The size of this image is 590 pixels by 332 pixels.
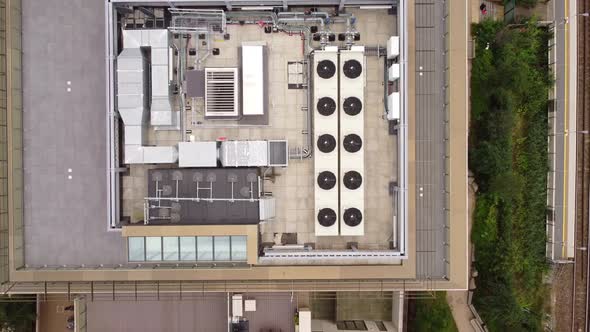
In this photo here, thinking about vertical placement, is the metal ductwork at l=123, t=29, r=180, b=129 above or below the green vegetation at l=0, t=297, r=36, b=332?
above

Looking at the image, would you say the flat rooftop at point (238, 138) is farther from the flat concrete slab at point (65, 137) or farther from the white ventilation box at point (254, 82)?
the white ventilation box at point (254, 82)

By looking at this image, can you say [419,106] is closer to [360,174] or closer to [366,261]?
[360,174]

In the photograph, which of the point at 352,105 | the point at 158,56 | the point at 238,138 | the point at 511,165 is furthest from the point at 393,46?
the point at 511,165

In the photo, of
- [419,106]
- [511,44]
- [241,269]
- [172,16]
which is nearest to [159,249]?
[241,269]

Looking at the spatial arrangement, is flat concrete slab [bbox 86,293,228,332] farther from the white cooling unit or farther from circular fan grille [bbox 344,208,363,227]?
circular fan grille [bbox 344,208,363,227]

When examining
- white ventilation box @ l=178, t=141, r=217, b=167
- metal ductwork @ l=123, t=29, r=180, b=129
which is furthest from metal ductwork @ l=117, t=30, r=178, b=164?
white ventilation box @ l=178, t=141, r=217, b=167

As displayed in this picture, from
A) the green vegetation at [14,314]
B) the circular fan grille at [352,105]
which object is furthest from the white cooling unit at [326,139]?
the green vegetation at [14,314]
